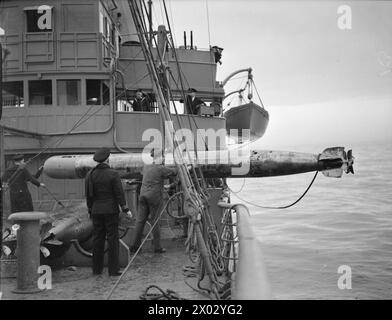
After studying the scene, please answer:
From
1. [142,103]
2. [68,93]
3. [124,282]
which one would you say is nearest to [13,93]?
[68,93]

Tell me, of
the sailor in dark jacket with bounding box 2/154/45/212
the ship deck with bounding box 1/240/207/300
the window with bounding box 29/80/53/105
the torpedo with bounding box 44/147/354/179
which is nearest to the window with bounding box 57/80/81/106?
the window with bounding box 29/80/53/105

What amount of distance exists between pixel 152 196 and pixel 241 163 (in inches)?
110

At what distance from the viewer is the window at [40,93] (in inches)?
579

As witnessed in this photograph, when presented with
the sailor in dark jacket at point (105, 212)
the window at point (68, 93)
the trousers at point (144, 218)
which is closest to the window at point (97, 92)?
the window at point (68, 93)

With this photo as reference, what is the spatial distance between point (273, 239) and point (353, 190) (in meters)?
19.1

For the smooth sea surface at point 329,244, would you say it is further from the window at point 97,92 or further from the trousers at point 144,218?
the window at point 97,92

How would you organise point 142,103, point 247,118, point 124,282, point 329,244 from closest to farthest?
1. point 124,282
2. point 142,103
3. point 329,244
4. point 247,118

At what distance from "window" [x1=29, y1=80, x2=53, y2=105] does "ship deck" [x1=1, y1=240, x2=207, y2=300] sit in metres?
9.04

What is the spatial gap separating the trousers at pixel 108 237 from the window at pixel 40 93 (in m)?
9.36

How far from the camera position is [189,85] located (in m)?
17.5

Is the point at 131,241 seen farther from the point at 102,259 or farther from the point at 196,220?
the point at 196,220

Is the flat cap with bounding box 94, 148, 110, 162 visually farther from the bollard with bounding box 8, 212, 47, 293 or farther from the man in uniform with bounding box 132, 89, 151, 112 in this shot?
the man in uniform with bounding box 132, 89, 151, 112

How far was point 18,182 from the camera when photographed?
10258 millimetres

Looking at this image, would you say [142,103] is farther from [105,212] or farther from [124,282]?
[124,282]
